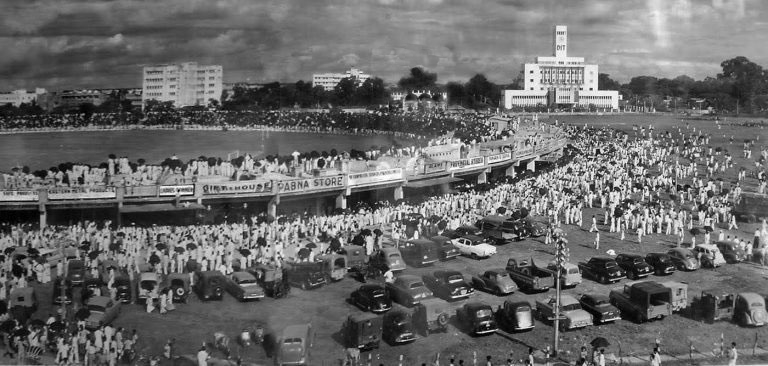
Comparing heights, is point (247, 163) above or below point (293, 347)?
above

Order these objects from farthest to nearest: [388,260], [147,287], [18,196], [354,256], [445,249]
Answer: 1. [18,196]
2. [445,249]
3. [354,256]
4. [388,260]
5. [147,287]

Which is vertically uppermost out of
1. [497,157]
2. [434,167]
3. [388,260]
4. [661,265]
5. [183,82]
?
[183,82]

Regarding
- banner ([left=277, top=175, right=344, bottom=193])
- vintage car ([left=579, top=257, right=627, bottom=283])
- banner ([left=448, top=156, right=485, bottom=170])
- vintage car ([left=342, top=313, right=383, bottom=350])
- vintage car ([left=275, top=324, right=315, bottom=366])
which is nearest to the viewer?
vintage car ([left=275, top=324, right=315, bottom=366])

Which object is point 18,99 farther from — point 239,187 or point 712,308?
point 712,308

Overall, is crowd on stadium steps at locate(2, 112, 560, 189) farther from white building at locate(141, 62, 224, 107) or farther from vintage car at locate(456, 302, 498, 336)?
vintage car at locate(456, 302, 498, 336)

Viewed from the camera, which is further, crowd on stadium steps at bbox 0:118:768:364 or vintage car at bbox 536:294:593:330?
crowd on stadium steps at bbox 0:118:768:364

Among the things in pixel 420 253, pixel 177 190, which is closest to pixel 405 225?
pixel 420 253

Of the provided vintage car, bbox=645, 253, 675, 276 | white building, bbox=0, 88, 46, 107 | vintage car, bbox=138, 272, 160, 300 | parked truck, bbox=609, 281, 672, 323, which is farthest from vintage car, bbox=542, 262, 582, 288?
white building, bbox=0, 88, 46, 107

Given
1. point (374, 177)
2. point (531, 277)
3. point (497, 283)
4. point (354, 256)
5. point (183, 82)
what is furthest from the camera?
point (183, 82)
